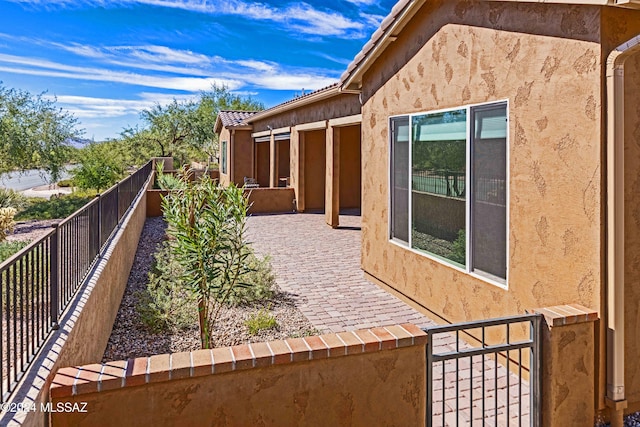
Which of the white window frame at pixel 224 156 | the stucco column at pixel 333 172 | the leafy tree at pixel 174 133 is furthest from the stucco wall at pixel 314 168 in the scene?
the leafy tree at pixel 174 133

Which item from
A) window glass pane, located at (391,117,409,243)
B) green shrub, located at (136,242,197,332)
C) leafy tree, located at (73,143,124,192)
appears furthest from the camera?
leafy tree, located at (73,143,124,192)

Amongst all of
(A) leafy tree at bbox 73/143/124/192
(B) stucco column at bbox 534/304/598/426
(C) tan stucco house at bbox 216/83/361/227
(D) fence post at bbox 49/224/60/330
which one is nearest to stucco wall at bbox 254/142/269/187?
(C) tan stucco house at bbox 216/83/361/227

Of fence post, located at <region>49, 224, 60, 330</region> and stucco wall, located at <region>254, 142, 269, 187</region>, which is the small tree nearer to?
fence post, located at <region>49, 224, 60, 330</region>

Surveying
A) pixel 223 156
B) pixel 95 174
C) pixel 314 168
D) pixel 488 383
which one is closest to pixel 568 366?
pixel 488 383

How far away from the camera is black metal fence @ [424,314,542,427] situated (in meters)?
3.91

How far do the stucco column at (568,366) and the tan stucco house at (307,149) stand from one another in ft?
23.2

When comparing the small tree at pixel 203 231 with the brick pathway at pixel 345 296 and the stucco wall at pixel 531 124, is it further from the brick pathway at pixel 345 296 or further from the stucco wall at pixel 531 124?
the stucco wall at pixel 531 124

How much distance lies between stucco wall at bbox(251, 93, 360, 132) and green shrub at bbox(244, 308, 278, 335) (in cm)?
727

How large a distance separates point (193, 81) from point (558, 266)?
7778 cm

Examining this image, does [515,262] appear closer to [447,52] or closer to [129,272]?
[447,52]

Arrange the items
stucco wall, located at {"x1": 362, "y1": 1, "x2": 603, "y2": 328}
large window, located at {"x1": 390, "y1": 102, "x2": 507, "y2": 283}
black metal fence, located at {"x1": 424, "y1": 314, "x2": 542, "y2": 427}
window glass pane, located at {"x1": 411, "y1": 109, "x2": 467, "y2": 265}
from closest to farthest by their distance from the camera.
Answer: black metal fence, located at {"x1": 424, "y1": 314, "x2": 542, "y2": 427}, stucco wall, located at {"x1": 362, "y1": 1, "x2": 603, "y2": 328}, large window, located at {"x1": 390, "y1": 102, "x2": 507, "y2": 283}, window glass pane, located at {"x1": 411, "y1": 109, "x2": 467, "y2": 265}

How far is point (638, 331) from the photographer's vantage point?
4422 millimetres

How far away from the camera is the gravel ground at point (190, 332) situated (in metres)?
5.99

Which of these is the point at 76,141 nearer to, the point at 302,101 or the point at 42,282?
the point at 302,101
